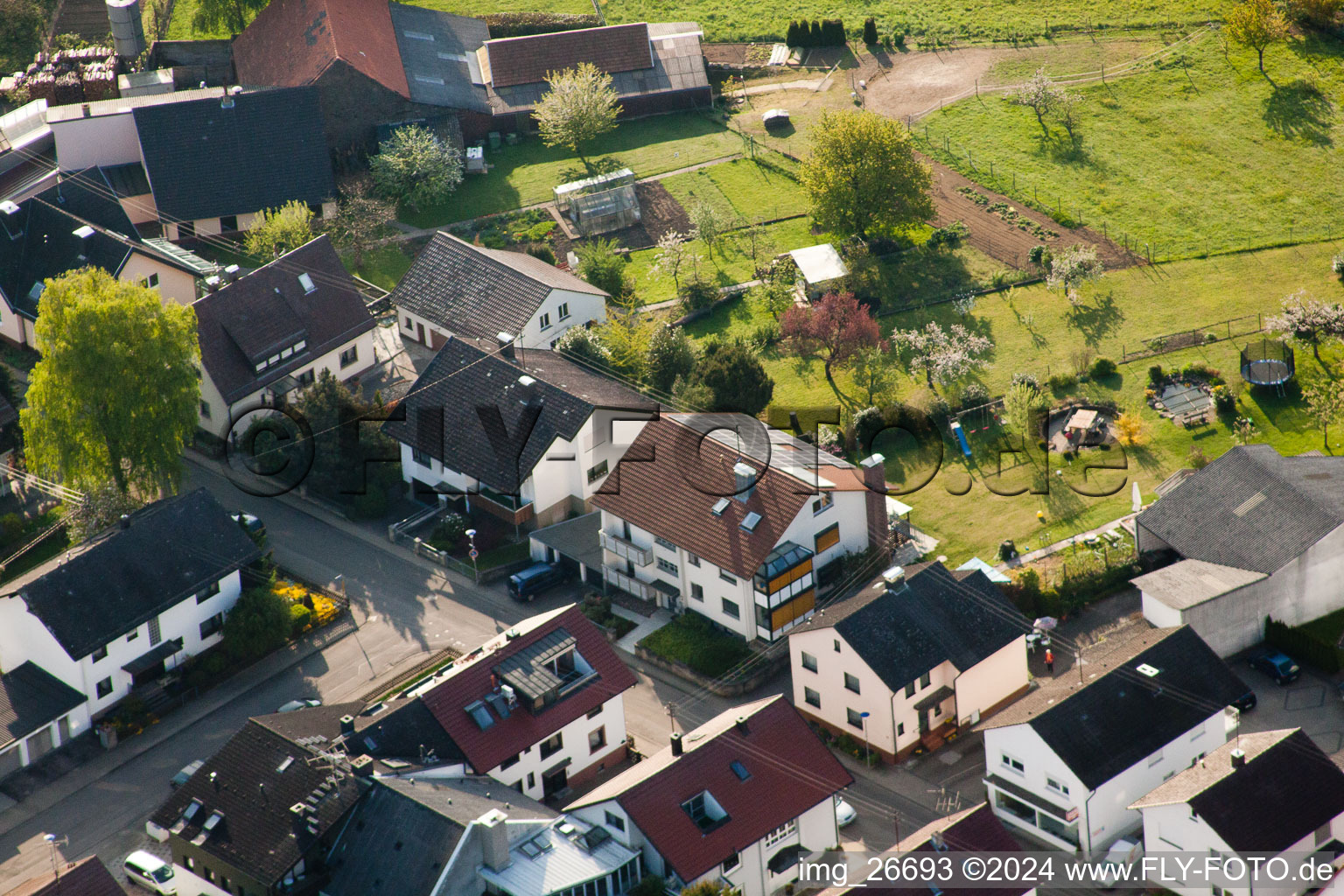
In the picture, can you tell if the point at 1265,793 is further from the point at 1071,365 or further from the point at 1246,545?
the point at 1071,365

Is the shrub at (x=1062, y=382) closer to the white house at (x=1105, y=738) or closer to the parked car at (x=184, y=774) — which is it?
the white house at (x=1105, y=738)

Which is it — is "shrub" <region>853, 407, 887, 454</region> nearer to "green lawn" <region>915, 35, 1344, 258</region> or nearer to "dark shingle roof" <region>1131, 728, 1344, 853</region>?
"green lawn" <region>915, 35, 1344, 258</region>

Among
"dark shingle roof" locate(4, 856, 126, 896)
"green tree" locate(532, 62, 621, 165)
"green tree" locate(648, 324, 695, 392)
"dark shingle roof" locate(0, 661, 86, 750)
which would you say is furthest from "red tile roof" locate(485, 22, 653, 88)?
"dark shingle roof" locate(4, 856, 126, 896)

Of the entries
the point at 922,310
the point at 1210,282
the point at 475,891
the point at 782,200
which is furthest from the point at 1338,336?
the point at 475,891

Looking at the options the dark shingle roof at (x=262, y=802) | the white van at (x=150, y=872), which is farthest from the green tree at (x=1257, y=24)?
the white van at (x=150, y=872)

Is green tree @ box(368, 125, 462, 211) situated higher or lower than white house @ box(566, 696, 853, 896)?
higher

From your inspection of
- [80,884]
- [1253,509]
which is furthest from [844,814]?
[80,884]
